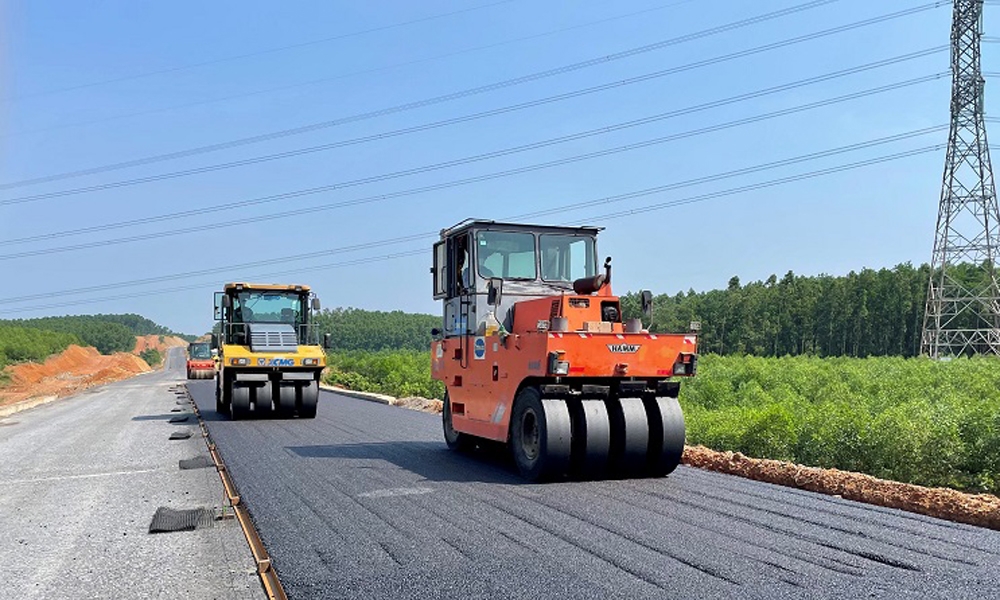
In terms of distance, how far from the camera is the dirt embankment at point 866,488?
22.2 feet

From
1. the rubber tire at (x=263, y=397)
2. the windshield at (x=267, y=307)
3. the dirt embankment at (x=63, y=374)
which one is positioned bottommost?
the dirt embankment at (x=63, y=374)

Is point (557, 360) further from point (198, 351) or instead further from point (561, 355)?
point (198, 351)

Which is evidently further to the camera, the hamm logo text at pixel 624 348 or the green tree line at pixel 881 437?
the hamm logo text at pixel 624 348

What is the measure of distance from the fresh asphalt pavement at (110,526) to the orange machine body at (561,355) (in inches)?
130

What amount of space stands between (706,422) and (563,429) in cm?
458

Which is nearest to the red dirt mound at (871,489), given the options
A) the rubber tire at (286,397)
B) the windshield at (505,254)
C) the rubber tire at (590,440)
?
the rubber tire at (590,440)

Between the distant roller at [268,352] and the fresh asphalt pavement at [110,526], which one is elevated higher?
the distant roller at [268,352]

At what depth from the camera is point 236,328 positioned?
17.6 m

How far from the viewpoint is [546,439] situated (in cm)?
852

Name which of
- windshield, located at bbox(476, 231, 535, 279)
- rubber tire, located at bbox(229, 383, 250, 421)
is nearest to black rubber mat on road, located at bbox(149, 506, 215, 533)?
windshield, located at bbox(476, 231, 535, 279)

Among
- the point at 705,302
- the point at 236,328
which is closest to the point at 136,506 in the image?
the point at 236,328

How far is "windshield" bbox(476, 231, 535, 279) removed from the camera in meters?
10.4

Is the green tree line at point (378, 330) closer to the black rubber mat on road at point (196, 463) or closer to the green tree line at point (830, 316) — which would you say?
the green tree line at point (830, 316)

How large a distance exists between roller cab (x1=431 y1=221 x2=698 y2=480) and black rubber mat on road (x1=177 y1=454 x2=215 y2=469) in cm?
331
